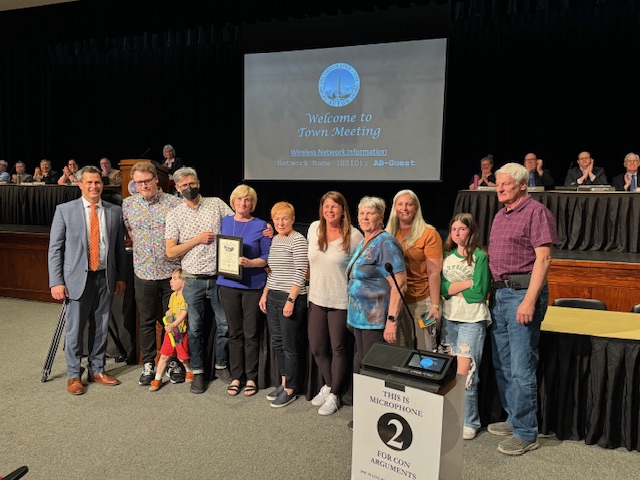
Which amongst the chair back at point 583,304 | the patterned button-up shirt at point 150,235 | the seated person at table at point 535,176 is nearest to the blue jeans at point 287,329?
the patterned button-up shirt at point 150,235

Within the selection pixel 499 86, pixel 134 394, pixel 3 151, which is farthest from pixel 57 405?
pixel 3 151

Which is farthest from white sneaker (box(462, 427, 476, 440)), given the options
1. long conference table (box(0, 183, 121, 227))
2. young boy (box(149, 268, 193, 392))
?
long conference table (box(0, 183, 121, 227))

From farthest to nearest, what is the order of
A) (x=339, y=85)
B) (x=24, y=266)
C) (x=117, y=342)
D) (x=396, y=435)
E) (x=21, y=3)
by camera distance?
(x=21, y=3) < (x=339, y=85) < (x=24, y=266) < (x=117, y=342) < (x=396, y=435)

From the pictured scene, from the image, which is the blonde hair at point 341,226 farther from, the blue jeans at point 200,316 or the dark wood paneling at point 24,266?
the dark wood paneling at point 24,266

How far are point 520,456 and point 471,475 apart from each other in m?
0.36

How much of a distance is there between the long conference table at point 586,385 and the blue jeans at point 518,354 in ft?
0.54

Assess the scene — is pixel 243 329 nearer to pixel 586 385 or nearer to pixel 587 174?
pixel 586 385

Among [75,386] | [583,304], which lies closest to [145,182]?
[75,386]

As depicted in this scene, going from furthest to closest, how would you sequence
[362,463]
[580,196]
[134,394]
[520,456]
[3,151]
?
[3,151] < [580,196] < [134,394] < [520,456] < [362,463]

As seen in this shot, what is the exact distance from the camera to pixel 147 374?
3635mm

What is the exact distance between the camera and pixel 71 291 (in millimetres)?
3475

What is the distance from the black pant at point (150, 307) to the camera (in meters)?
3.62

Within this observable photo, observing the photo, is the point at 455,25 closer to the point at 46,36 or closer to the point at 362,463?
the point at 46,36

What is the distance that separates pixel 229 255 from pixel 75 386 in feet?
4.75
